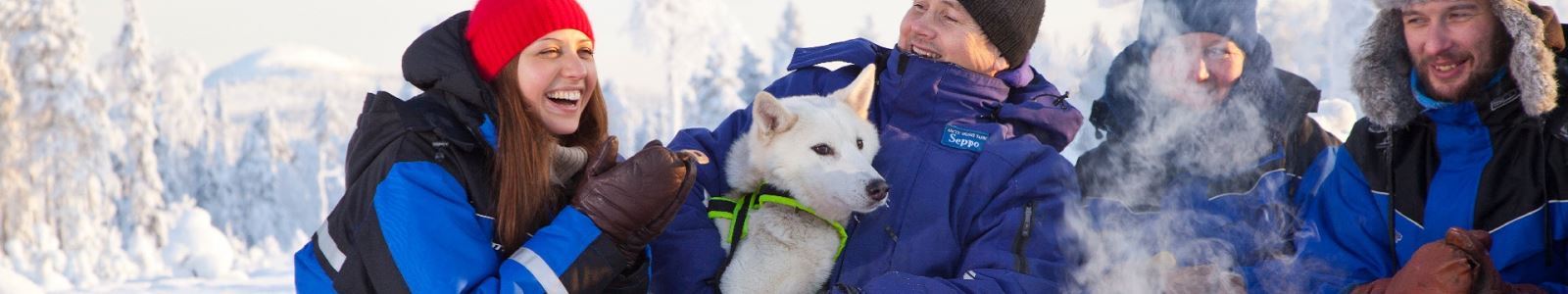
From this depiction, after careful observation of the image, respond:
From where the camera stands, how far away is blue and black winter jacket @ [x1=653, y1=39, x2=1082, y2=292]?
3682 millimetres

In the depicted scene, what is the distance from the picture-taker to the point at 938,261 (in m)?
3.85

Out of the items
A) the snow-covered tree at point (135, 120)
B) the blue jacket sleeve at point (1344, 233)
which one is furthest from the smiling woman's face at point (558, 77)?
the snow-covered tree at point (135, 120)

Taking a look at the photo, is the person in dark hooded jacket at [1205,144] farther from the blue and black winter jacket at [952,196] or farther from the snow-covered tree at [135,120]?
the snow-covered tree at [135,120]

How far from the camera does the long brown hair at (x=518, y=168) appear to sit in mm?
3291

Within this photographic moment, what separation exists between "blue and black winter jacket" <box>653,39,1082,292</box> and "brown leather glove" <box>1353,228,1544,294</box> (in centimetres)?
99

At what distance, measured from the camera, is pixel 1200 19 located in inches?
152

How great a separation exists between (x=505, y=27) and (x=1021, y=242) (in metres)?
1.65

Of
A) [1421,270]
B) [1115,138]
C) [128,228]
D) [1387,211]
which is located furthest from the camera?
[128,228]

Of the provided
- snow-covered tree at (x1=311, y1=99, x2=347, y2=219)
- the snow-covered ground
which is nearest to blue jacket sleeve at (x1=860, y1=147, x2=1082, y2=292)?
the snow-covered ground

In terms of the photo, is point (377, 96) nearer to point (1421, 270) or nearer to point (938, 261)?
point (938, 261)

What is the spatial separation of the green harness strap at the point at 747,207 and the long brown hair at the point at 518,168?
788mm

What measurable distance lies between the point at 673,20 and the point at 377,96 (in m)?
33.9

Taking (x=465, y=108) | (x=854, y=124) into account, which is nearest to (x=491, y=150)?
(x=465, y=108)

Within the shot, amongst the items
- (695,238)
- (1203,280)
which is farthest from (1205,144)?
(695,238)
